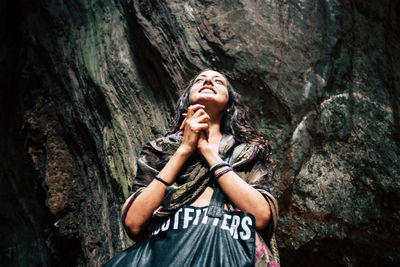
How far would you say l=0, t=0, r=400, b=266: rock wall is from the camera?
3.05m

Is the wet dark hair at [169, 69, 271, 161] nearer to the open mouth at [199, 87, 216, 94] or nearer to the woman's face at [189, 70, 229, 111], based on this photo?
the woman's face at [189, 70, 229, 111]

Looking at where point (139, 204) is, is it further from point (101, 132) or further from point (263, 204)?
point (101, 132)

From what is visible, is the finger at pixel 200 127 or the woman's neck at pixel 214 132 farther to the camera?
the woman's neck at pixel 214 132

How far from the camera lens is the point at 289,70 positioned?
132 inches

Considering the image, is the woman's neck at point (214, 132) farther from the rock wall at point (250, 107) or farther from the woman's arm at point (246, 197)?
the rock wall at point (250, 107)

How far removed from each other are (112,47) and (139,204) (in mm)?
2604

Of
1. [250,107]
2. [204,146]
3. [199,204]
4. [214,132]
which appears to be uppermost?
[204,146]

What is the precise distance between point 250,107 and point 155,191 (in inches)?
67.8

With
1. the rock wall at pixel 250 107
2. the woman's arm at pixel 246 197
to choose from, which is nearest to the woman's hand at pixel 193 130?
the woman's arm at pixel 246 197

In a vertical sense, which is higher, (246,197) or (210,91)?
(210,91)

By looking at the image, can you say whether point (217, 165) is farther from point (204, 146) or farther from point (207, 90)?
point (207, 90)

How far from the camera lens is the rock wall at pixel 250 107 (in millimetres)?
3047

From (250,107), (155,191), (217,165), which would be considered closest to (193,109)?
(217,165)

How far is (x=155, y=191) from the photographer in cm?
188
